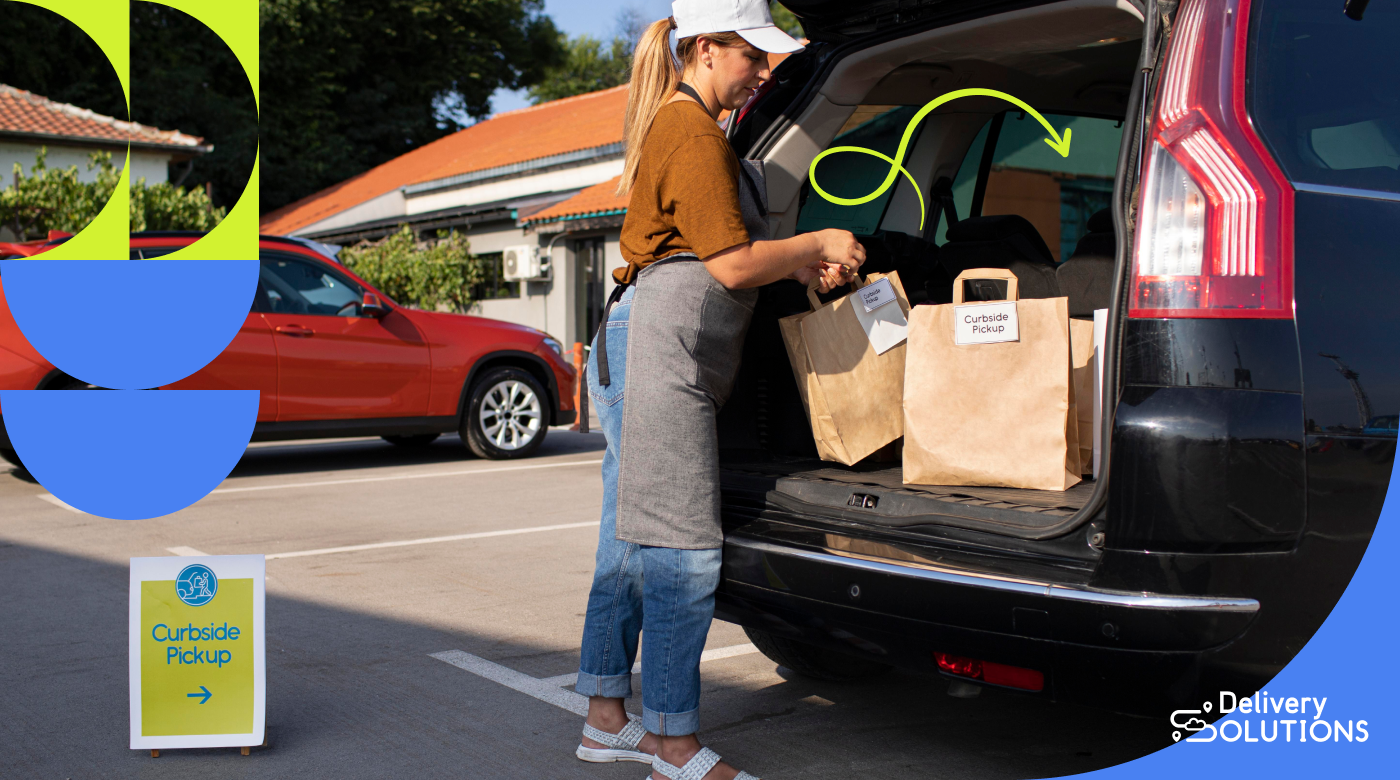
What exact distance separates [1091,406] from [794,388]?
1.06m

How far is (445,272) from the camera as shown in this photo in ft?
67.8

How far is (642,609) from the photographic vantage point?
3.08 metres

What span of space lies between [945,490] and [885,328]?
0.48m

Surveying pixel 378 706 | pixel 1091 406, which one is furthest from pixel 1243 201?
pixel 378 706

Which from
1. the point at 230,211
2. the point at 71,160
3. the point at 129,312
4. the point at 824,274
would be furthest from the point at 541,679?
the point at 71,160

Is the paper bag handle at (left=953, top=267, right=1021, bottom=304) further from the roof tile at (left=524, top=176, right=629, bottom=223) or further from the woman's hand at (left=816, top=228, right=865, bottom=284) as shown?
the roof tile at (left=524, top=176, right=629, bottom=223)

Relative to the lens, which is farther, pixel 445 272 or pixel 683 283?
pixel 445 272

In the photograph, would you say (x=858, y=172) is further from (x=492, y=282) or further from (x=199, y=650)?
(x=492, y=282)

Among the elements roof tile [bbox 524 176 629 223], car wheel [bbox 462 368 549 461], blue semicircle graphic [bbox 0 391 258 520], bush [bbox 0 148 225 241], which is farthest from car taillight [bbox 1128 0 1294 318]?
bush [bbox 0 148 225 241]

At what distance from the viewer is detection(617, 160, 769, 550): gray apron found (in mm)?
2797

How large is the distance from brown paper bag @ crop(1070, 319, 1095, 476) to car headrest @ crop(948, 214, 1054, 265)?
1.12 meters

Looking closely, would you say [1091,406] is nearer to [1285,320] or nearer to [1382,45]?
[1285,320]

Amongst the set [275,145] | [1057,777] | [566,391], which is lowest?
[1057,777]

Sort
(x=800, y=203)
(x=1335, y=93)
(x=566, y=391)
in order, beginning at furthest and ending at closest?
(x=566, y=391), (x=800, y=203), (x=1335, y=93)
